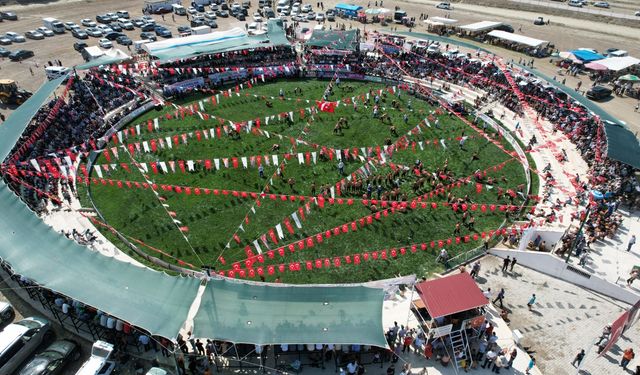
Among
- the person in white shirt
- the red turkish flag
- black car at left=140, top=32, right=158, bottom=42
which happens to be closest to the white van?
the person in white shirt

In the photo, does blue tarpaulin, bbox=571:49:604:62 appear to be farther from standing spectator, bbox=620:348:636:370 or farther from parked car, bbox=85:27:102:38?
parked car, bbox=85:27:102:38

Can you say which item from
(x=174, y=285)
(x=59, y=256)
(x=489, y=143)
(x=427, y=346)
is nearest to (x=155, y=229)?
(x=59, y=256)

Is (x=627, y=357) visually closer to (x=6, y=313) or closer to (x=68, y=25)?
(x=6, y=313)

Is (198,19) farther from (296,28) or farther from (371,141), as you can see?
(371,141)

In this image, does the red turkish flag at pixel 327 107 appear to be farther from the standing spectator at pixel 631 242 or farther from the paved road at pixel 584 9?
the paved road at pixel 584 9

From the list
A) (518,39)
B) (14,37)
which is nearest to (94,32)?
(14,37)

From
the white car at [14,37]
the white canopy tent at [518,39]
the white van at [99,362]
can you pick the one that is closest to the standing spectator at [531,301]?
the white van at [99,362]
